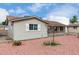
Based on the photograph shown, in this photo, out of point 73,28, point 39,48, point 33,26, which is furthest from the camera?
point 33,26

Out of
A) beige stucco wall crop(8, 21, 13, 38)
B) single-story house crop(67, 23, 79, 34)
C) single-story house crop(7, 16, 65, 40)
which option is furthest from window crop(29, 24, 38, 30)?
single-story house crop(67, 23, 79, 34)

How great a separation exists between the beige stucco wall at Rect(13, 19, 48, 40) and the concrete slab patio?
0.15m

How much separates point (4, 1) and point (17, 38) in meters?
0.94

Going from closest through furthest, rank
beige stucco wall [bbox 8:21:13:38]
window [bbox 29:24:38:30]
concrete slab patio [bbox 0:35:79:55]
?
1. concrete slab patio [bbox 0:35:79:55]
2. beige stucco wall [bbox 8:21:13:38]
3. window [bbox 29:24:38:30]

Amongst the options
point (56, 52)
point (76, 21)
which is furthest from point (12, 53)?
point (76, 21)

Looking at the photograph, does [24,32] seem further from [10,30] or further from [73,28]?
[73,28]

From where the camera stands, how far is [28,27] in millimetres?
9578

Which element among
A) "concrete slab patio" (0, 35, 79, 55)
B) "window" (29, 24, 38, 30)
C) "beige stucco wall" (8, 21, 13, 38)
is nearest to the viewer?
"concrete slab patio" (0, 35, 79, 55)

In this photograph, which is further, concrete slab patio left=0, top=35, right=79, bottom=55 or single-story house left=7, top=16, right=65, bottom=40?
single-story house left=7, top=16, right=65, bottom=40

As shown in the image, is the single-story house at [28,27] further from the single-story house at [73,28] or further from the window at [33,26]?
the single-story house at [73,28]

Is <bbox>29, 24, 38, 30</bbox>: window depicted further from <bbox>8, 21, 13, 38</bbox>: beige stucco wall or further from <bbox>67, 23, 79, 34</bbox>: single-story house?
<bbox>67, 23, 79, 34</bbox>: single-story house

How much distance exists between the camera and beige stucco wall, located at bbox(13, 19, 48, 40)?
9.51 meters

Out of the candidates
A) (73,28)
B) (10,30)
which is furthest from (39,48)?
(73,28)

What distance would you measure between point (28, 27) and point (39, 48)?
0.60 metres
